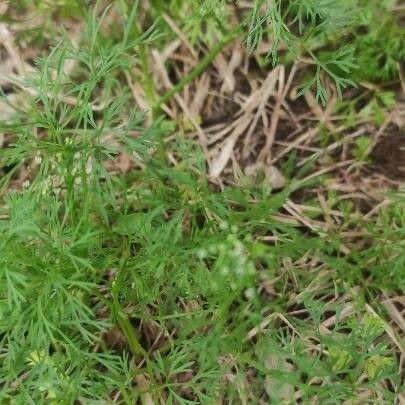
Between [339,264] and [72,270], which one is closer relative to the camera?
[72,270]

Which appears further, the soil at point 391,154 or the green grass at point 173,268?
the soil at point 391,154

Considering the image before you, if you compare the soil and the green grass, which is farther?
the soil

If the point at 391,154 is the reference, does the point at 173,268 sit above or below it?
above

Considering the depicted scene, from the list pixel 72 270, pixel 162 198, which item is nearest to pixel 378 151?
pixel 162 198

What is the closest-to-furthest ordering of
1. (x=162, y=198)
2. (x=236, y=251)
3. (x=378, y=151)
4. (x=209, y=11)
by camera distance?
(x=236, y=251)
(x=209, y=11)
(x=162, y=198)
(x=378, y=151)

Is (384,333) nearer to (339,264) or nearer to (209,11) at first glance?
(339,264)

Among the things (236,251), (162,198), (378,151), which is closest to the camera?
(236,251)

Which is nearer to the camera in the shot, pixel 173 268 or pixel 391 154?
pixel 173 268

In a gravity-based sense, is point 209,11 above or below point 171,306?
above
